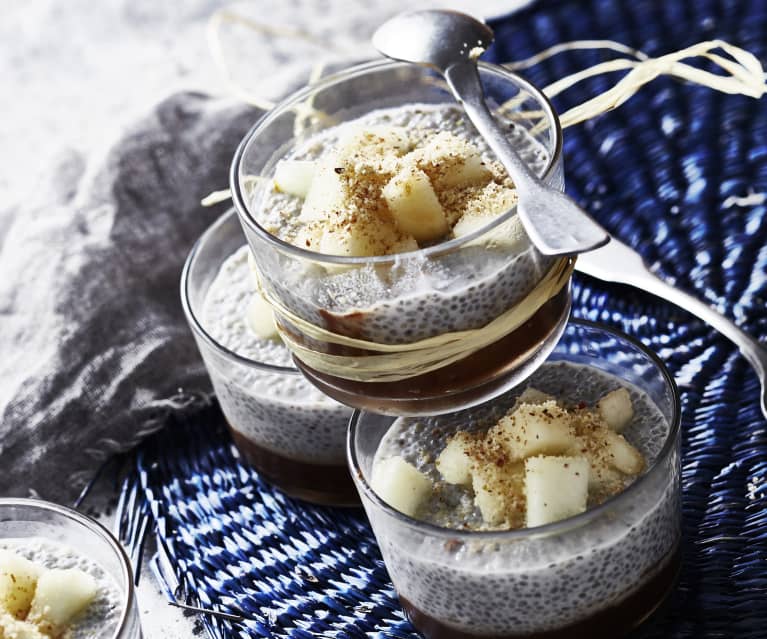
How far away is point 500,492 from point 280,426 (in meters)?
0.45

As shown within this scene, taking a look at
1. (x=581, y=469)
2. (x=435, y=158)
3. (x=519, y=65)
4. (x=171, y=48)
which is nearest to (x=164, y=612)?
(x=581, y=469)

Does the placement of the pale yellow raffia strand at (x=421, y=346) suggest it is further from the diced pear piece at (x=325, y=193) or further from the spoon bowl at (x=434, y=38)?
the spoon bowl at (x=434, y=38)

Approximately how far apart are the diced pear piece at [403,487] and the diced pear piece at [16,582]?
45 cm

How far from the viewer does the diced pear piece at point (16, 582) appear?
1465 mm

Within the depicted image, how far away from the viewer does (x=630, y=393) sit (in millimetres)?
1563

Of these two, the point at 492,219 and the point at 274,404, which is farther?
the point at 274,404

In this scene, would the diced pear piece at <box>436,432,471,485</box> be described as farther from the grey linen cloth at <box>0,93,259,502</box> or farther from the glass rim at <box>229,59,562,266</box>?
the grey linen cloth at <box>0,93,259,502</box>

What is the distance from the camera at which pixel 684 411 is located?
1.80m

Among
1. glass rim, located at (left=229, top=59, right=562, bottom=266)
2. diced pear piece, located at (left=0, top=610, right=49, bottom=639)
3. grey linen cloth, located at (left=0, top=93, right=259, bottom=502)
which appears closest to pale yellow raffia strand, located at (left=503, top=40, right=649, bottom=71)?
grey linen cloth, located at (left=0, top=93, right=259, bottom=502)

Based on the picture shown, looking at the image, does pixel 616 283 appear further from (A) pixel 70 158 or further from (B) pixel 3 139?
(B) pixel 3 139

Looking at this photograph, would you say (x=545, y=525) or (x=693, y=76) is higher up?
(x=693, y=76)

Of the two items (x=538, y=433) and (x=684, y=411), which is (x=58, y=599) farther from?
(x=684, y=411)

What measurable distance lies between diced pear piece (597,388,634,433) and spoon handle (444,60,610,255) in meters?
0.36

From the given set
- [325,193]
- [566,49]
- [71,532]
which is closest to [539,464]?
[325,193]
